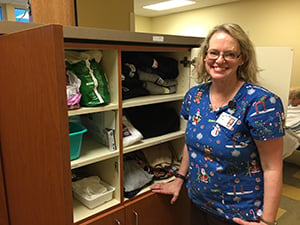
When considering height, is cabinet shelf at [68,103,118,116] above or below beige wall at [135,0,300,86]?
below

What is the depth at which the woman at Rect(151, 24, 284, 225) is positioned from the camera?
3.50 ft

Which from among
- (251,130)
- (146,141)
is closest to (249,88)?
(251,130)

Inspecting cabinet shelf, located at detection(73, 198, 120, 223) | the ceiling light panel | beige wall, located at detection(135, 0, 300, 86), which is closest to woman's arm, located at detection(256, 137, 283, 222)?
cabinet shelf, located at detection(73, 198, 120, 223)

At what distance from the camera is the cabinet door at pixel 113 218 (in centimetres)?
128

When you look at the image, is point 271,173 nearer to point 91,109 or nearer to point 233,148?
point 233,148

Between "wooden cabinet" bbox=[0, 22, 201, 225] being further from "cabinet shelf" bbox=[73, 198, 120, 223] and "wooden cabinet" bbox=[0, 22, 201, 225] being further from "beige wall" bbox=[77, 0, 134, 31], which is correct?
"beige wall" bbox=[77, 0, 134, 31]

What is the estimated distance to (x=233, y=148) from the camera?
1108 mm

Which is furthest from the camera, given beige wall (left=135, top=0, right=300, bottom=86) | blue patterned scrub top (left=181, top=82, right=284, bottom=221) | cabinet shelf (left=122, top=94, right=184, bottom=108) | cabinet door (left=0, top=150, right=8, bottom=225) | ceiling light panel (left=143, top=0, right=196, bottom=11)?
ceiling light panel (left=143, top=0, right=196, bottom=11)

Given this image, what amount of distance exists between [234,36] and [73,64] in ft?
2.44

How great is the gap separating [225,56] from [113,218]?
960 mm

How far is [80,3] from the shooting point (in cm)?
124

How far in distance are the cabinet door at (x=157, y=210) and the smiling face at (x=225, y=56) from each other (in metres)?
0.80

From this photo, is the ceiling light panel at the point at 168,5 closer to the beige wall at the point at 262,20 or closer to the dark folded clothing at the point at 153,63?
the beige wall at the point at 262,20

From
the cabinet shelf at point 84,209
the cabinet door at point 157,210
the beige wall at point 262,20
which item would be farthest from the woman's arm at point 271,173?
the beige wall at point 262,20
